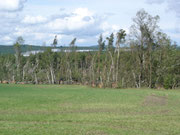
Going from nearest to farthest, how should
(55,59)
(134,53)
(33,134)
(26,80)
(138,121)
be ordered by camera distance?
(33,134)
(138,121)
(134,53)
(26,80)
(55,59)

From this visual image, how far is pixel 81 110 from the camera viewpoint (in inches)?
851

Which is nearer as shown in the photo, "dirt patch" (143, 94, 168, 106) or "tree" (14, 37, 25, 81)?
"dirt patch" (143, 94, 168, 106)

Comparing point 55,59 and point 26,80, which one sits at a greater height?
point 55,59

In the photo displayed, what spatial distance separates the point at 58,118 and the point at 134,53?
40.0 m

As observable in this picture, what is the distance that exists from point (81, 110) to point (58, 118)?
414 centimetres

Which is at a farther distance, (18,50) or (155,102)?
(18,50)

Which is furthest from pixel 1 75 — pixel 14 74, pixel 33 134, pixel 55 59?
Answer: pixel 33 134

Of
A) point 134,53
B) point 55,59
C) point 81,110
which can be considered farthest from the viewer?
point 55,59

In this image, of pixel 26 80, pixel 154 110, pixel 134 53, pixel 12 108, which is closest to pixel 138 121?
pixel 154 110

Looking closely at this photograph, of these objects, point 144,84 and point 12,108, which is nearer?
point 12,108

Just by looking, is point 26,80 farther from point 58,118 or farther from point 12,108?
point 58,118

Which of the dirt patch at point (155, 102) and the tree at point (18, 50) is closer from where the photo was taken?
the dirt patch at point (155, 102)

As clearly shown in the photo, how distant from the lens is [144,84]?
5684 cm

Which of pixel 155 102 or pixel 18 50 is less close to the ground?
pixel 18 50
